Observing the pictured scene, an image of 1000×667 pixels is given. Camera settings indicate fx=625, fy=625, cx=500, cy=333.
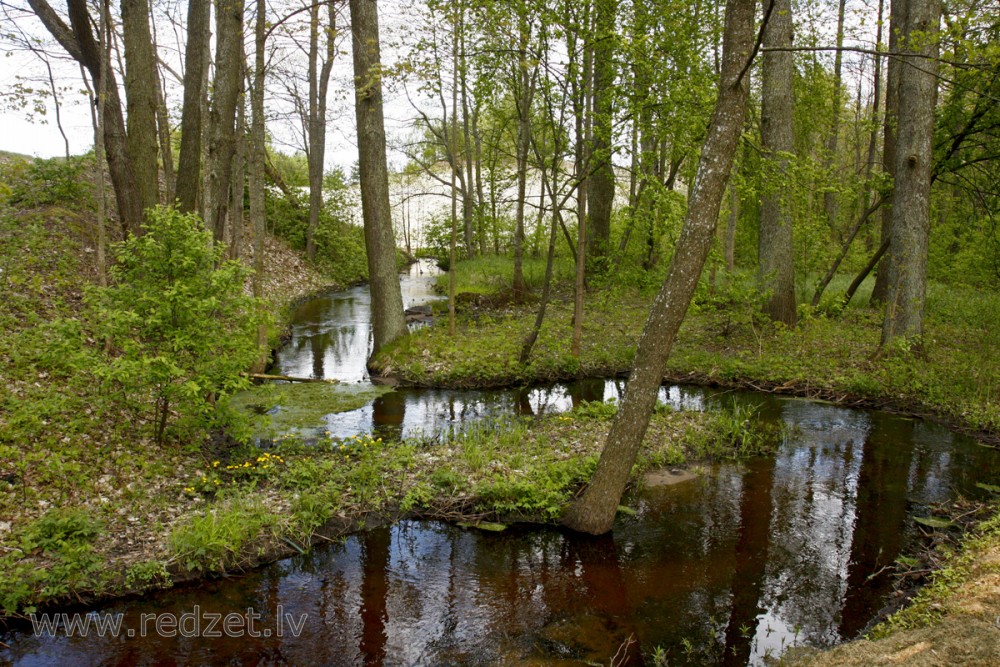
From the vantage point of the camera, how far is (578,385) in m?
12.2

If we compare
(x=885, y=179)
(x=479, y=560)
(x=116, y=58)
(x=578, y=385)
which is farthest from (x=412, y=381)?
(x=116, y=58)

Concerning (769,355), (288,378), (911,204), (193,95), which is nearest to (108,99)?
(193,95)

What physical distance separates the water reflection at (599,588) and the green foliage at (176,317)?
2430 mm

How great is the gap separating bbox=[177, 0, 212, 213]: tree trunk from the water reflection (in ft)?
25.4

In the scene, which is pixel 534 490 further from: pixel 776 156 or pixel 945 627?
pixel 776 156

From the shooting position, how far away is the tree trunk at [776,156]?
1273cm

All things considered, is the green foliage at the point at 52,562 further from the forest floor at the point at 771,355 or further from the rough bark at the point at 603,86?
the rough bark at the point at 603,86

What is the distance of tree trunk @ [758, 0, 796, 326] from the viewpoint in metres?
12.7

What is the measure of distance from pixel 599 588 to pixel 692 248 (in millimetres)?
3169

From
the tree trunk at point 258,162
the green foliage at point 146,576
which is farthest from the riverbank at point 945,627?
the tree trunk at point 258,162

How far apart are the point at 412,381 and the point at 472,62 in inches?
257

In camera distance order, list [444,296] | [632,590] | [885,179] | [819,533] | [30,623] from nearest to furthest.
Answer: [30,623]
[632,590]
[819,533]
[885,179]
[444,296]

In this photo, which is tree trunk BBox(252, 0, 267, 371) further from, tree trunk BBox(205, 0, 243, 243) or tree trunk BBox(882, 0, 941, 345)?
tree trunk BBox(882, 0, 941, 345)

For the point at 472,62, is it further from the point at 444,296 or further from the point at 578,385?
the point at 444,296
